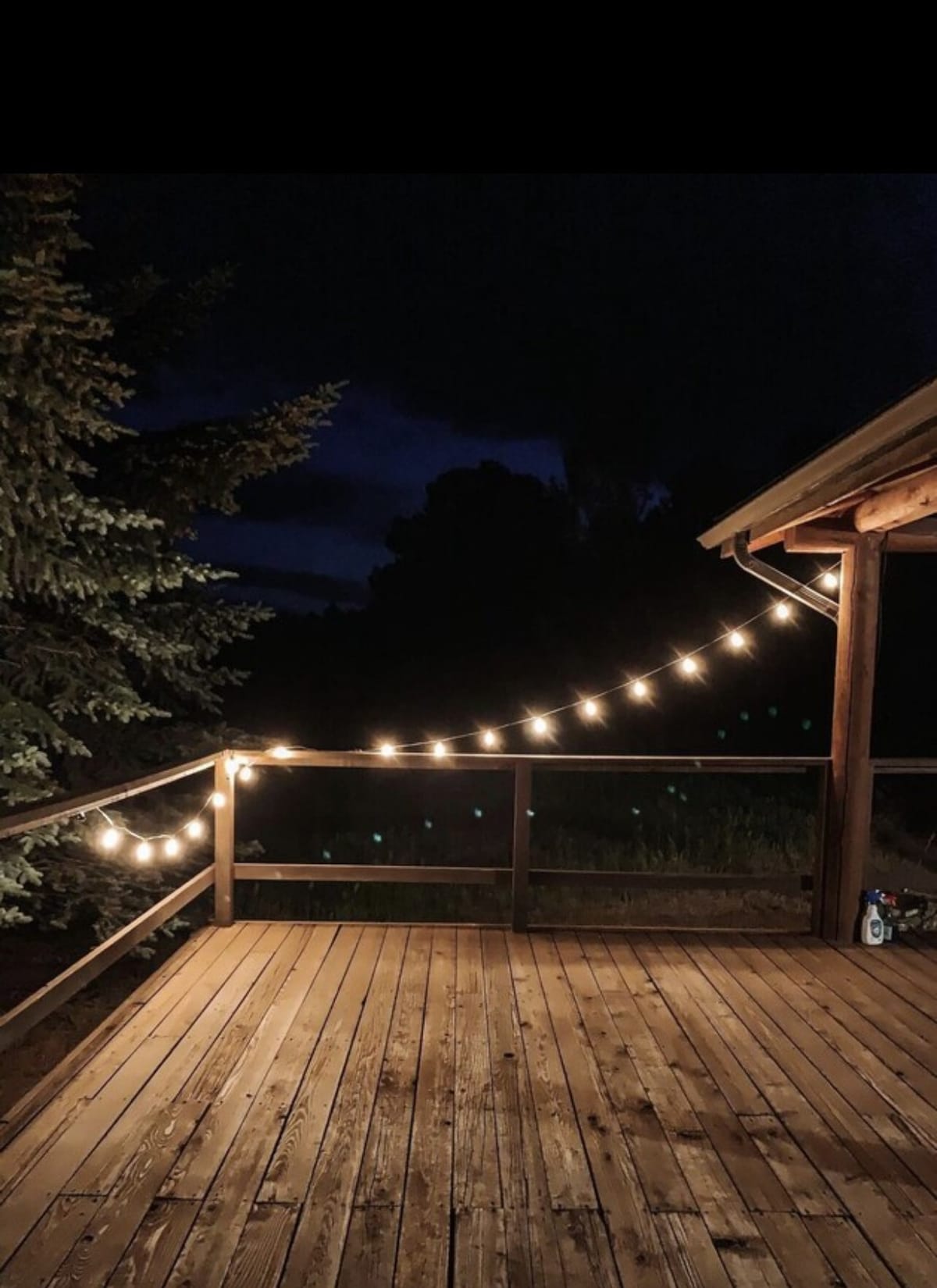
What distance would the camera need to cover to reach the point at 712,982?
3.93m

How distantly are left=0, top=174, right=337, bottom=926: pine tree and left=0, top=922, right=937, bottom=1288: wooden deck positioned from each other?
6.57ft

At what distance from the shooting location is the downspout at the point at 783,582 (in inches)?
190

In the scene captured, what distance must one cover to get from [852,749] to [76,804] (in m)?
3.87

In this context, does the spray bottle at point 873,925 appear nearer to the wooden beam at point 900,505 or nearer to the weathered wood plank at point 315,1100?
the wooden beam at point 900,505

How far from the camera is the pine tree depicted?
4.67 m

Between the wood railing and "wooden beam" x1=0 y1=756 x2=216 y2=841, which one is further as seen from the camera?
the wood railing

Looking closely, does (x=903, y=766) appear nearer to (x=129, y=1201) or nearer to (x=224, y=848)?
(x=224, y=848)

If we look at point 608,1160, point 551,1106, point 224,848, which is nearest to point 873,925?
point 551,1106

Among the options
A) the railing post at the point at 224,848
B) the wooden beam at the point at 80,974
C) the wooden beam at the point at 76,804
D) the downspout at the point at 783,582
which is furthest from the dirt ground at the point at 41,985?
the downspout at the point at 783,582

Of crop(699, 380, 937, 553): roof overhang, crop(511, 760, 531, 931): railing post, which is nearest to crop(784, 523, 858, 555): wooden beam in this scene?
crop(699, 380, 937, 553): roof overhang

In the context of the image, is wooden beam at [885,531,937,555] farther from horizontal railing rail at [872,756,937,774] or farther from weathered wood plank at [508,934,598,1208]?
weathered wood plank at [508,934,598,1208]

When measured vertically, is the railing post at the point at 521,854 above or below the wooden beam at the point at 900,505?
below

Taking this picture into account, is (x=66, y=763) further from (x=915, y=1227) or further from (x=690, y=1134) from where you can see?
(x=915, y=1227)

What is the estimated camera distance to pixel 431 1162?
241 centimetres
